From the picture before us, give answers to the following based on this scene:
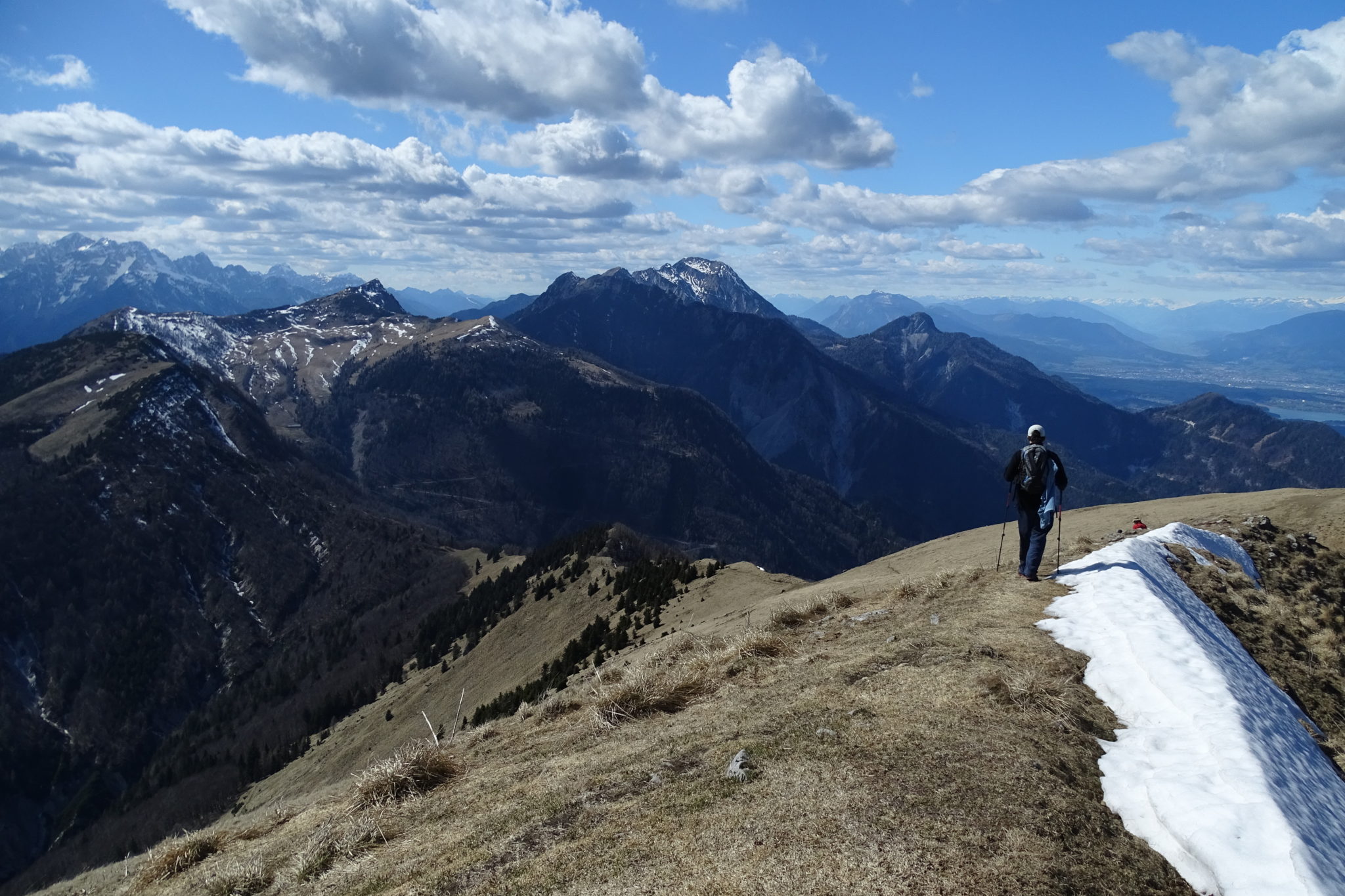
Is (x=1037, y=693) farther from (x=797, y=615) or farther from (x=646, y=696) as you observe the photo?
(x=797, y=615)

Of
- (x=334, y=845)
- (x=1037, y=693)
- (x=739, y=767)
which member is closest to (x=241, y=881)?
(x=334, y=845)

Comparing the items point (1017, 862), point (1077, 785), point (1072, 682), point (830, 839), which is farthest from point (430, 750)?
point (1072, 682)

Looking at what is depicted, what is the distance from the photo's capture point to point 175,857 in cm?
1039

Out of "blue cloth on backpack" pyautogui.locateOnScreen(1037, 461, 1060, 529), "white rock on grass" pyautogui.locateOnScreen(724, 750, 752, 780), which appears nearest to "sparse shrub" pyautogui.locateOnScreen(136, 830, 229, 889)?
"white rock on grass" pyautogui.locateOnScreen(724, 750, 752, 780)

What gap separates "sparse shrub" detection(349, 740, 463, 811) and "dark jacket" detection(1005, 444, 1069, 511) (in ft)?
45.4

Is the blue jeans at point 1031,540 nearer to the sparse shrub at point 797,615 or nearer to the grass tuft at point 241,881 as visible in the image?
the sparse shrub at point 797,615

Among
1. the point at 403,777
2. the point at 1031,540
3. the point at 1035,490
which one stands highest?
the point at 1035,490

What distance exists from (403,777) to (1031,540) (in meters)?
15.1

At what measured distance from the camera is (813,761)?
9.07 meters

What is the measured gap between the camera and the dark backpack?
17283mm

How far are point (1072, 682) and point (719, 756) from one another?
20.4 feet

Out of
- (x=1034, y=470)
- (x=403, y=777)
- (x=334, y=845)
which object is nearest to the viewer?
(x=334, y=845)

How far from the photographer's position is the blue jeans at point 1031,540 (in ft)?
57.0

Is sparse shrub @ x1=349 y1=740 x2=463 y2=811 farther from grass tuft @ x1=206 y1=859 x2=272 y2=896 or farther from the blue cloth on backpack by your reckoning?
the blue cloth on backpack
